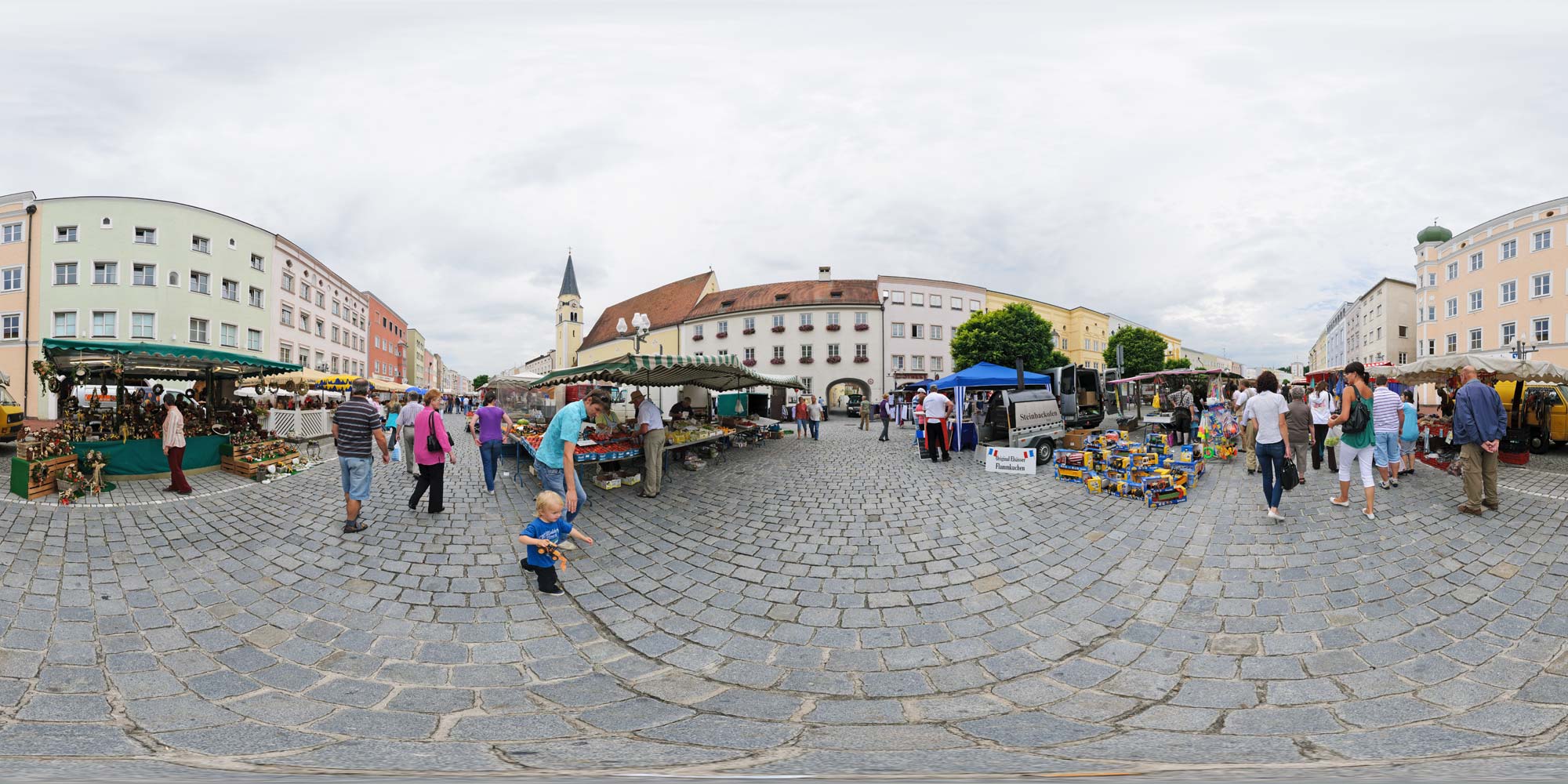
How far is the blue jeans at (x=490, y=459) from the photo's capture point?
312 inches

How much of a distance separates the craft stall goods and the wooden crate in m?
13.1

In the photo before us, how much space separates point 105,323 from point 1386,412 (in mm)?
41870

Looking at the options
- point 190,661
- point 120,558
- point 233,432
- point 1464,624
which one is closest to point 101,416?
point 233,432

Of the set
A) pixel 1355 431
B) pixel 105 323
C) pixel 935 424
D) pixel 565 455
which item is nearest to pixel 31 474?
pixel 565 455

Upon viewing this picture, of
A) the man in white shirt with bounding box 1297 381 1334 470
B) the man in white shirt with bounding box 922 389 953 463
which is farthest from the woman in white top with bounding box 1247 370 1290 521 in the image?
the man in white shirt with bounding box 922 389 953 463

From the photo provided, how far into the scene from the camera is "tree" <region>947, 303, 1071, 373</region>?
33.9 meters

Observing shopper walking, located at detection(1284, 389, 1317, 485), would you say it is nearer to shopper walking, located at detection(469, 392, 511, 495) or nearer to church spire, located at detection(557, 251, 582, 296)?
shopper walking, located at detection(469, 392, 511, 495)

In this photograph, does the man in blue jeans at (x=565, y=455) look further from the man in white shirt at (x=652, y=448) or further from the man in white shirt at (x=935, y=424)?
the man in white shirt at (x=935, y=424)

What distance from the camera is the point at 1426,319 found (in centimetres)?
3972

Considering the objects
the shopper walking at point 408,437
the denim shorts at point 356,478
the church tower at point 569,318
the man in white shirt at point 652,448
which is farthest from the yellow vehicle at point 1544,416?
the church tower at point 569,318

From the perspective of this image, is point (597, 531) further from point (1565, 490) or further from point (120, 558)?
point (1565, 490)

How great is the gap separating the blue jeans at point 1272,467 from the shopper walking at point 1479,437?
173 cm

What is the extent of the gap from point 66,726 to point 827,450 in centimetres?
1171

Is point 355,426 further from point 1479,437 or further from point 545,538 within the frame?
point 1479,437
